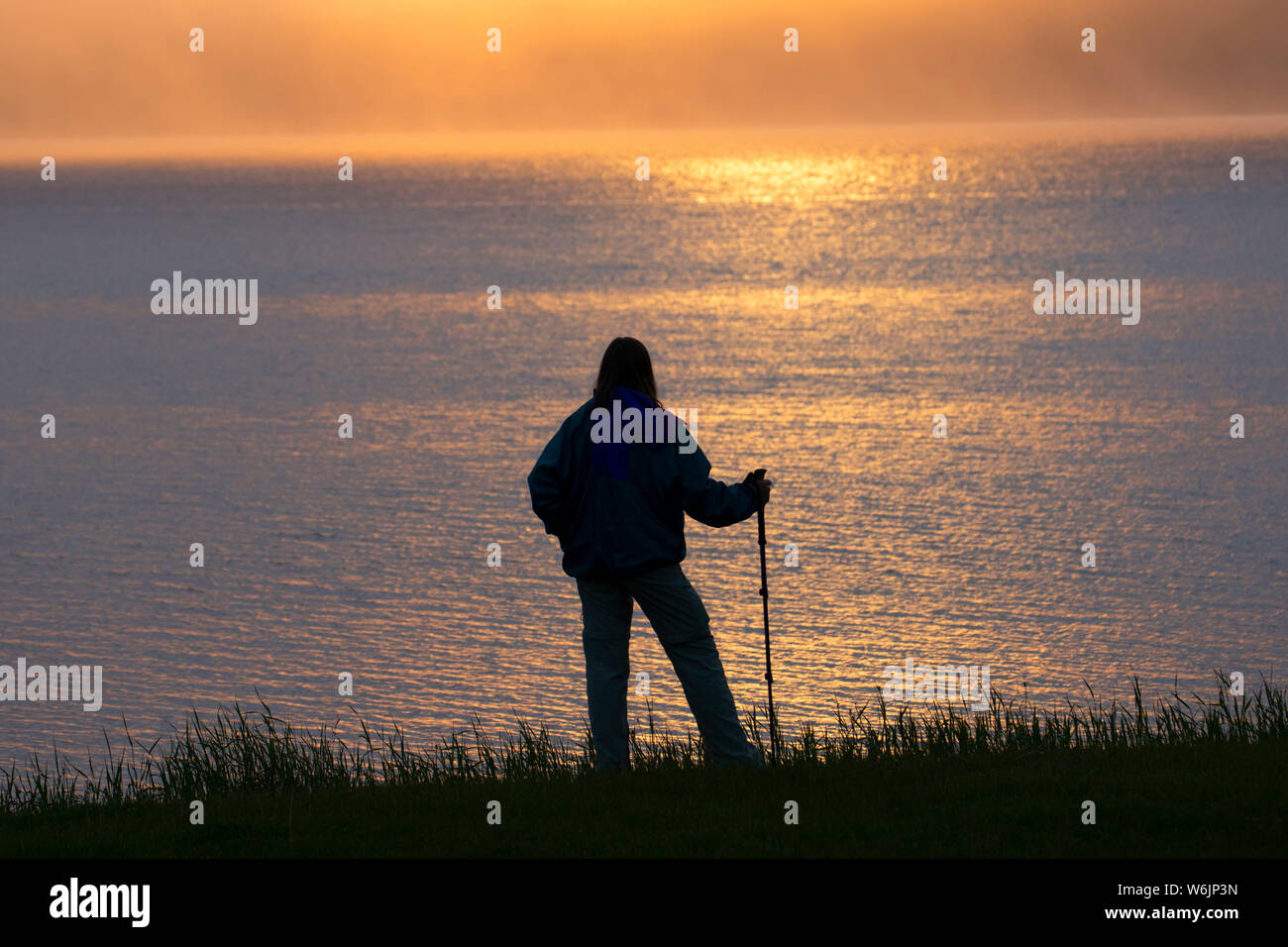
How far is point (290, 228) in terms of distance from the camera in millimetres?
122438

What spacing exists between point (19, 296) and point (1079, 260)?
50.8m

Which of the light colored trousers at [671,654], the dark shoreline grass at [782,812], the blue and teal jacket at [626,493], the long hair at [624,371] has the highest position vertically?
the long hair at [624,371]

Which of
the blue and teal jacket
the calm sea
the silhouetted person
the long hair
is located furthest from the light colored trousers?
the calm sea

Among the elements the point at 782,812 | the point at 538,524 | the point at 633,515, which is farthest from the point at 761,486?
the point at 538,524

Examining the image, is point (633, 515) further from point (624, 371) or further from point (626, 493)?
point (624, 371)

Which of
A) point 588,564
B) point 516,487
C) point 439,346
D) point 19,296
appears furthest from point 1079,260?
point 588,564

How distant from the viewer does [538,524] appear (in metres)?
28.4

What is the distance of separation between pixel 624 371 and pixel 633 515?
73cm

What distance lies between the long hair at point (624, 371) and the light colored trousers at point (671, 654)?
0.92 m

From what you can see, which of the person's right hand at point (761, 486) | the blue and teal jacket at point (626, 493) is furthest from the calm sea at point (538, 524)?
the blue and teal jacket at point (626, 493)

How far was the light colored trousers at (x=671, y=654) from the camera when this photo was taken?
8531 millimetres

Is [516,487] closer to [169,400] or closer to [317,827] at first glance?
[169,400]

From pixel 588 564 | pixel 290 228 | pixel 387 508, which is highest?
pixel 290 228

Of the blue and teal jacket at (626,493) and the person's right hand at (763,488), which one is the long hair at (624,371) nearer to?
the blue and teal jacket at (626,493)
